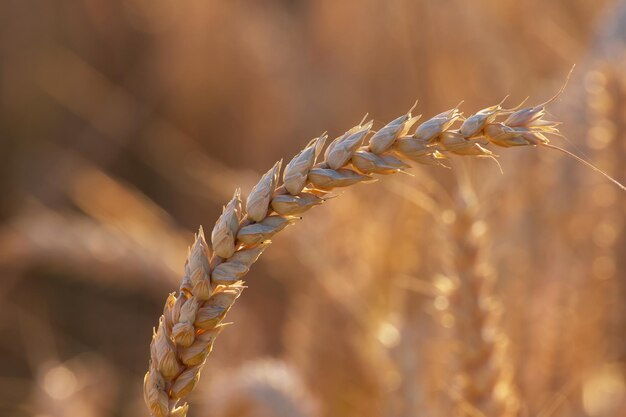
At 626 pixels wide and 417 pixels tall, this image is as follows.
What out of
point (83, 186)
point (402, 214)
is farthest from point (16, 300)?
point (402, 214)

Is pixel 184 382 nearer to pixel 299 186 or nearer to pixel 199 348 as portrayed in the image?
pixel 199 348

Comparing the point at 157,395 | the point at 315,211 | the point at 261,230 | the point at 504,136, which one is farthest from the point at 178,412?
the point at 315,211

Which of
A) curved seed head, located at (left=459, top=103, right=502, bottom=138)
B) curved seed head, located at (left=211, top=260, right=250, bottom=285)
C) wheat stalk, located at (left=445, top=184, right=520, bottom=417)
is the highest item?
wheat stalk, located at (left=445, top=184, right=520, bottom=417)

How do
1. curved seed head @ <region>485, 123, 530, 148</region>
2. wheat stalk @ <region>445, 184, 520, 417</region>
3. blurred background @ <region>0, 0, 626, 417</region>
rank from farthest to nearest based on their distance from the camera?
blurred background @ <region>0, 0, 626, 417</region>, wheat stalk @ <region>445, 184, 520, 417</region>, curved seed head @ <region>485, 123, 530, 148</region>

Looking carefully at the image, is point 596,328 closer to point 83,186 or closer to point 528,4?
point 528,4

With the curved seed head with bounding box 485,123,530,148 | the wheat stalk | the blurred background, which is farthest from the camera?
the blurred background

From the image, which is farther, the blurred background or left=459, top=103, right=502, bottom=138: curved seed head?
the blurred background

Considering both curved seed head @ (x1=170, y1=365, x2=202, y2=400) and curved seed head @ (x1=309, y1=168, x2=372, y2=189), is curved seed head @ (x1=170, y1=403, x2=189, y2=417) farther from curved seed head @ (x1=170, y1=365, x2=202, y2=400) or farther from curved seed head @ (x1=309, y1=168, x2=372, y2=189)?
curved seed head @ (x1=309, y1=168, x2=372, y2=189)

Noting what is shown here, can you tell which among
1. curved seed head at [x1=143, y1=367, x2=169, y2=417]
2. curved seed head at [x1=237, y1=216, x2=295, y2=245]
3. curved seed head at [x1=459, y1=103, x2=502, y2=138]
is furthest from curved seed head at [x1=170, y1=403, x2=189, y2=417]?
curved seed head at [x1=459, y1=103, x2=502, y2=138]
